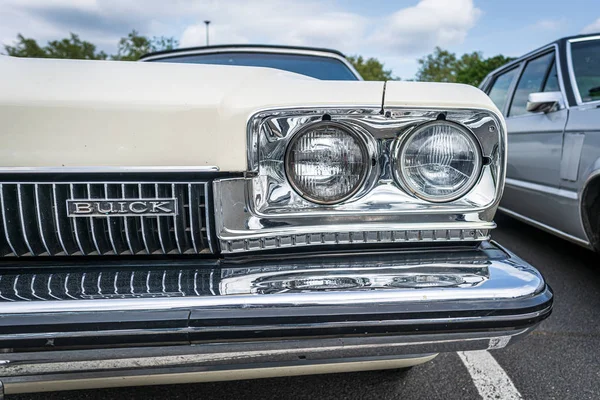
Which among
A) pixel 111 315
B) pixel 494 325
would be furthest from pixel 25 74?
pixel 494 325

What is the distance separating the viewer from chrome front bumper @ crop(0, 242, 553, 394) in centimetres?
100

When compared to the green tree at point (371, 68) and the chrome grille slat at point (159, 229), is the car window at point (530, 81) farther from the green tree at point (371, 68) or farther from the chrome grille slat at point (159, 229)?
the green tree at point (371, 68)

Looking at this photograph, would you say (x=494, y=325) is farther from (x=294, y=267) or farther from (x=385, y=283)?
(x=294, y=267)

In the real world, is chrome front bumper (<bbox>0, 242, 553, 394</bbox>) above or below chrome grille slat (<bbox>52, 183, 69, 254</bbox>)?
below

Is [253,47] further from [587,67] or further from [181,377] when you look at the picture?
[587,67]

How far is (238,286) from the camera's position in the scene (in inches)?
42.8

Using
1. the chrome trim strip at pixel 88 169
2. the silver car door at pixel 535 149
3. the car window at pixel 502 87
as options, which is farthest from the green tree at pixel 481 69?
the chrome trim strip at pixel 88 169

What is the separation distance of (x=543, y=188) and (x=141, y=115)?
2.90 meters

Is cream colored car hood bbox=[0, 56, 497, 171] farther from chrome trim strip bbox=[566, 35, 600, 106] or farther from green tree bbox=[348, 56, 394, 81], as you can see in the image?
green tree bbox=[348, 56, 394, 81]

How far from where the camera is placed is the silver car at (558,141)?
8.49 feet

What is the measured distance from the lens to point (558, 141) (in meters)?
2.91

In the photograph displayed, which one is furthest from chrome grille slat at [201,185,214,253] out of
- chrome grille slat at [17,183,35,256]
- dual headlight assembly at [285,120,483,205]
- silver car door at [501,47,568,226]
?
silver car door at [501,47,568,226]

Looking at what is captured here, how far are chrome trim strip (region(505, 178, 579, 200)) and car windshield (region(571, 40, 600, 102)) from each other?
640mm

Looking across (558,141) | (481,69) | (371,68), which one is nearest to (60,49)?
(371,68)
